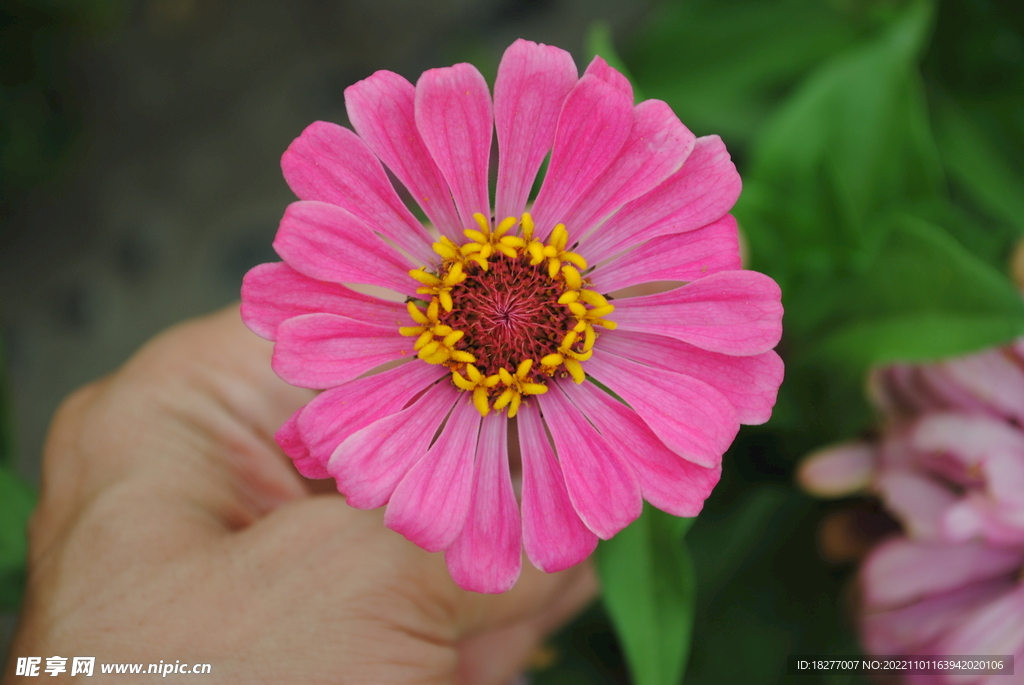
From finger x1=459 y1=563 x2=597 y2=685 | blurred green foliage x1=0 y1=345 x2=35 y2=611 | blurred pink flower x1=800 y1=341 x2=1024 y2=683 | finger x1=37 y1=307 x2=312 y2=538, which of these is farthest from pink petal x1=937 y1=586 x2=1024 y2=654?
blurred green foliage x1=0 y1=345 x2=35 y2=611

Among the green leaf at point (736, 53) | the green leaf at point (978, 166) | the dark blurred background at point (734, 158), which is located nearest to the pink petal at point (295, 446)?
the dark blurred background at point (734, 158)

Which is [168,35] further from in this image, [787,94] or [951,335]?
[951,335]

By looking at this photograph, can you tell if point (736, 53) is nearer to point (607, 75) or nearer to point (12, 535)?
point (607, 75)

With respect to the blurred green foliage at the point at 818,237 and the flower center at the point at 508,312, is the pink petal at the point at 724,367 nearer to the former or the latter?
the flower center at the point at 508,312

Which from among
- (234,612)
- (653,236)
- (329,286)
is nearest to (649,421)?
(653,236)

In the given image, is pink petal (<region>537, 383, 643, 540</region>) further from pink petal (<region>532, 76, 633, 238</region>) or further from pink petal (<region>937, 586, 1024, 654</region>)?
pink petal (<region>937, 586, 1024, 654</region>)
